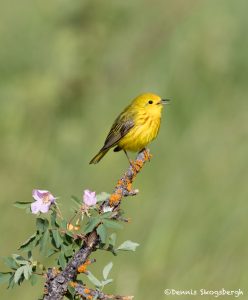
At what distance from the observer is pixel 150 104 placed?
695cm

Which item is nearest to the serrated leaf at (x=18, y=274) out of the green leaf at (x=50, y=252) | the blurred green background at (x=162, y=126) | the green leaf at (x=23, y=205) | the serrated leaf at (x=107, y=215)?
the green leaf at (x=50, y=252)

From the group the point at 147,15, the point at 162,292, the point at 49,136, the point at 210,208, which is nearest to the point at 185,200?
the point at 210,208

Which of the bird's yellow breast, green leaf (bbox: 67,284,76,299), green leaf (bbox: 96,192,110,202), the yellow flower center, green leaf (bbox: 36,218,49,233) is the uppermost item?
the bird's yellow breast

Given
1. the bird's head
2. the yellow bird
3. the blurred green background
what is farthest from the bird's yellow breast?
the blurred green background

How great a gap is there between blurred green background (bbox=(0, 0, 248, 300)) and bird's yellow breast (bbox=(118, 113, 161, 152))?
55cm

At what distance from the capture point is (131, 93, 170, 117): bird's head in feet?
22.7

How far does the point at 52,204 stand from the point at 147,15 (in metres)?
7.85

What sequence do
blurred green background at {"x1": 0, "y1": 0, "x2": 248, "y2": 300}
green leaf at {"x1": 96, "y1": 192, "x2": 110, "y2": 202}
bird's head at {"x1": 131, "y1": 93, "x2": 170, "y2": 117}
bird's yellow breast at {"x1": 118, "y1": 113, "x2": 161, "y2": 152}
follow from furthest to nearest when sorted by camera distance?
1. bird's head at {"x1": 131, "y1": 93, "x2": 170, "y2": 117}
2. bird's yellow breast at {"x1": 118, "y1": 113, "x2": 161, "y2": 152}
3. blurred green background at {"x1": 0, "y1": 0, "x2": 248, "y2": 300}
4. green leaf at {"x1": 96, "y1": 192, "x2": 110, "y2": 202}

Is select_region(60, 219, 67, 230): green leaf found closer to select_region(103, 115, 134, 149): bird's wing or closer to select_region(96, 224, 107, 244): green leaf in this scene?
select_region(96, 224, 107, 244): green leaf

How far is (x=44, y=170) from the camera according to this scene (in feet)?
27.8

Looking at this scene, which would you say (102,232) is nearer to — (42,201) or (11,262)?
(42,201)

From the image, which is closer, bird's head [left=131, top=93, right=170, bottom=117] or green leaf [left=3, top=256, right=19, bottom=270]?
green leaf [left=3, top=256, right=19, bottom=270]

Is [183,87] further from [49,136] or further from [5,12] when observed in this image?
[5,12]

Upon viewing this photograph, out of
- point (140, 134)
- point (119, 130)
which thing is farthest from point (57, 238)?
point (119, 130)
